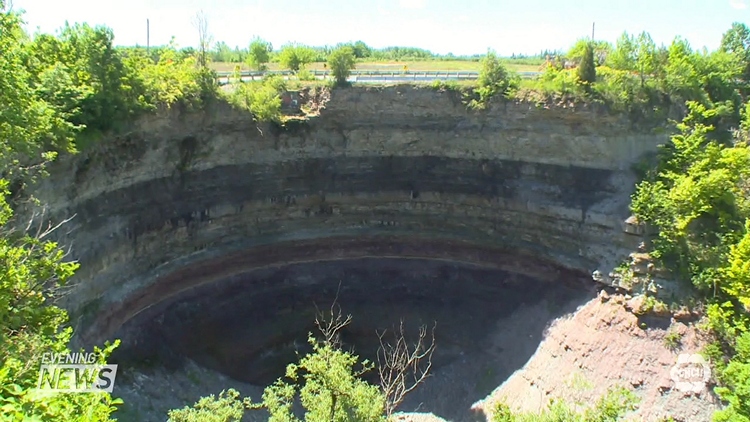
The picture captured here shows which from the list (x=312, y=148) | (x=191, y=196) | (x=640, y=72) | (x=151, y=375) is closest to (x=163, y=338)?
(x=151, y=375)

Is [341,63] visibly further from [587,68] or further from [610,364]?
[610,364]

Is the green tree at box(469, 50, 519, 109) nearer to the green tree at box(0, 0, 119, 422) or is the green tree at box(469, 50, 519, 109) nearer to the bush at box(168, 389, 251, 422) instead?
the green tree at box(0, 0, 119, 422)

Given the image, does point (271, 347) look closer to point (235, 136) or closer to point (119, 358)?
point (119, 358)

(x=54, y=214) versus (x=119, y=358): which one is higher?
(x=54, y=214)

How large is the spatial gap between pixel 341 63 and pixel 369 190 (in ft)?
21.0

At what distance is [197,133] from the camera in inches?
919

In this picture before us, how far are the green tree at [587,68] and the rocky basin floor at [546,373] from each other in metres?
10.0

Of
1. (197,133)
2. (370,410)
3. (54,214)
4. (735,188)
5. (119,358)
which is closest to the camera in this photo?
(370,410)

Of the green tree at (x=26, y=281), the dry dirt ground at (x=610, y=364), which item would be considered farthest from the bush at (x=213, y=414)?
the dry dirt ground at (x=610, y=364)

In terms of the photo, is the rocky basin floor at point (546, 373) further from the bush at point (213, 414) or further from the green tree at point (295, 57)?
the green tree at point (295, 57)

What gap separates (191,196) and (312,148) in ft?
20.4

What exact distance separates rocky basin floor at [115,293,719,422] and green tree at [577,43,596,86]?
10.0 m

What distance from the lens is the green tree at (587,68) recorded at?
24.5 meters

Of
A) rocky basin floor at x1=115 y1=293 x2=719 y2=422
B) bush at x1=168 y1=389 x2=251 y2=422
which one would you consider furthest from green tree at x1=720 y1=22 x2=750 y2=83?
bush at x1=168 y1=389 x2=251 y2=422
